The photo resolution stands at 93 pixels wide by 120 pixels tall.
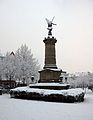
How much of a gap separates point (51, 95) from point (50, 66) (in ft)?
31.2

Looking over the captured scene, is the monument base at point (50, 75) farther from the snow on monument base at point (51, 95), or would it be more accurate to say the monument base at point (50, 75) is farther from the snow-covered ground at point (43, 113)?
the snow-covered ground at point (43, 113)

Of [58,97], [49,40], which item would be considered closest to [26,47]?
[49,40]

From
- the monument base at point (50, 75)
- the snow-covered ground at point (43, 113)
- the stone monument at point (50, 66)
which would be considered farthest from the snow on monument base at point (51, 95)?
the stone monument at point (50, 66)

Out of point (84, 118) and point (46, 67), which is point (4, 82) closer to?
point (46, 67)

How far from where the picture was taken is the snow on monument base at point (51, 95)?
77.1ft

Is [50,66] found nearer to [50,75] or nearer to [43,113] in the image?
[50,75]

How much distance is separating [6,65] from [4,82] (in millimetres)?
13723

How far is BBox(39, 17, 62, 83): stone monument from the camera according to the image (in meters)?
32.9

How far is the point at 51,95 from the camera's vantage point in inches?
963

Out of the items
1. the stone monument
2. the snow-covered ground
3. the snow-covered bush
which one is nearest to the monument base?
the stone monument

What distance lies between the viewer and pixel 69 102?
23.4 m

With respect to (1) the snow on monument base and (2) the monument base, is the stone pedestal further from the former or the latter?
(1) the snow on monument base

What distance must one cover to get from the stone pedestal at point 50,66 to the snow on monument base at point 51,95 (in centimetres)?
626

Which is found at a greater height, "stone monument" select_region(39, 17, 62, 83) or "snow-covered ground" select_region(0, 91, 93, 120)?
"stone monument" select_region(39, 17, 62, 83)
